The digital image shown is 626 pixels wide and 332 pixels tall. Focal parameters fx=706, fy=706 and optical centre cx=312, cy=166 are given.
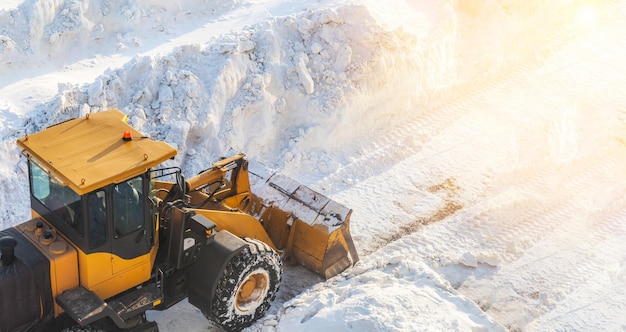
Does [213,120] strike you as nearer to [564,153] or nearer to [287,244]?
[287,244]

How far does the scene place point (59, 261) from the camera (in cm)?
628

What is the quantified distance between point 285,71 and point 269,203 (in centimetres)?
322

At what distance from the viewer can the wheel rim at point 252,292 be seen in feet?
24.9

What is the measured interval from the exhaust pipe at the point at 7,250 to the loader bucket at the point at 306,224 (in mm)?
3273

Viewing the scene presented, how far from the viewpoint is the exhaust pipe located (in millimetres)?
6102

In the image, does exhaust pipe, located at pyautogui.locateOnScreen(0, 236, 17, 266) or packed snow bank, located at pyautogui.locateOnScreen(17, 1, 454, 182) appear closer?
exhaust pipe, located at pyautogui.locateOnScreen(0, 236, 17, 266)

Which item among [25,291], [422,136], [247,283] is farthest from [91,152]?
[422,136]

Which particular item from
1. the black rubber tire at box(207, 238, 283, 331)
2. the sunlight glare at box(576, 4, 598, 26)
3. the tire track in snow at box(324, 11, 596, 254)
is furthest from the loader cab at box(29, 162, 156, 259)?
the sunlight glare at box(576, 4, 598, 26)

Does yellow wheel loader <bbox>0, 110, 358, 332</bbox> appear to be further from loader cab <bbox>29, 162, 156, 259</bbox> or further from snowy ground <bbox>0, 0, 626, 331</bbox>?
snowy ground <bbox>0, 0, 626, 331</bbox>

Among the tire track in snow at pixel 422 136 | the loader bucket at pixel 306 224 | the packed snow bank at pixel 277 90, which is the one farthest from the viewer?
the packed snow bank at pixel 277 90

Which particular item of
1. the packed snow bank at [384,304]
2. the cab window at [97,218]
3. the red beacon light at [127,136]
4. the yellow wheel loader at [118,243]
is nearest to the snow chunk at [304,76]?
the yellow wheel loader at [118,243]

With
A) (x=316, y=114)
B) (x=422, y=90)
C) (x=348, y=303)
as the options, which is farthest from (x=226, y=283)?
(x=422, y=90)

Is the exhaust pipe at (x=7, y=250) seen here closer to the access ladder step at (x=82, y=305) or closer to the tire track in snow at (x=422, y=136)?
the access ladder step at (x=82, y=305)

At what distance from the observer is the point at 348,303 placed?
7.54 meters
